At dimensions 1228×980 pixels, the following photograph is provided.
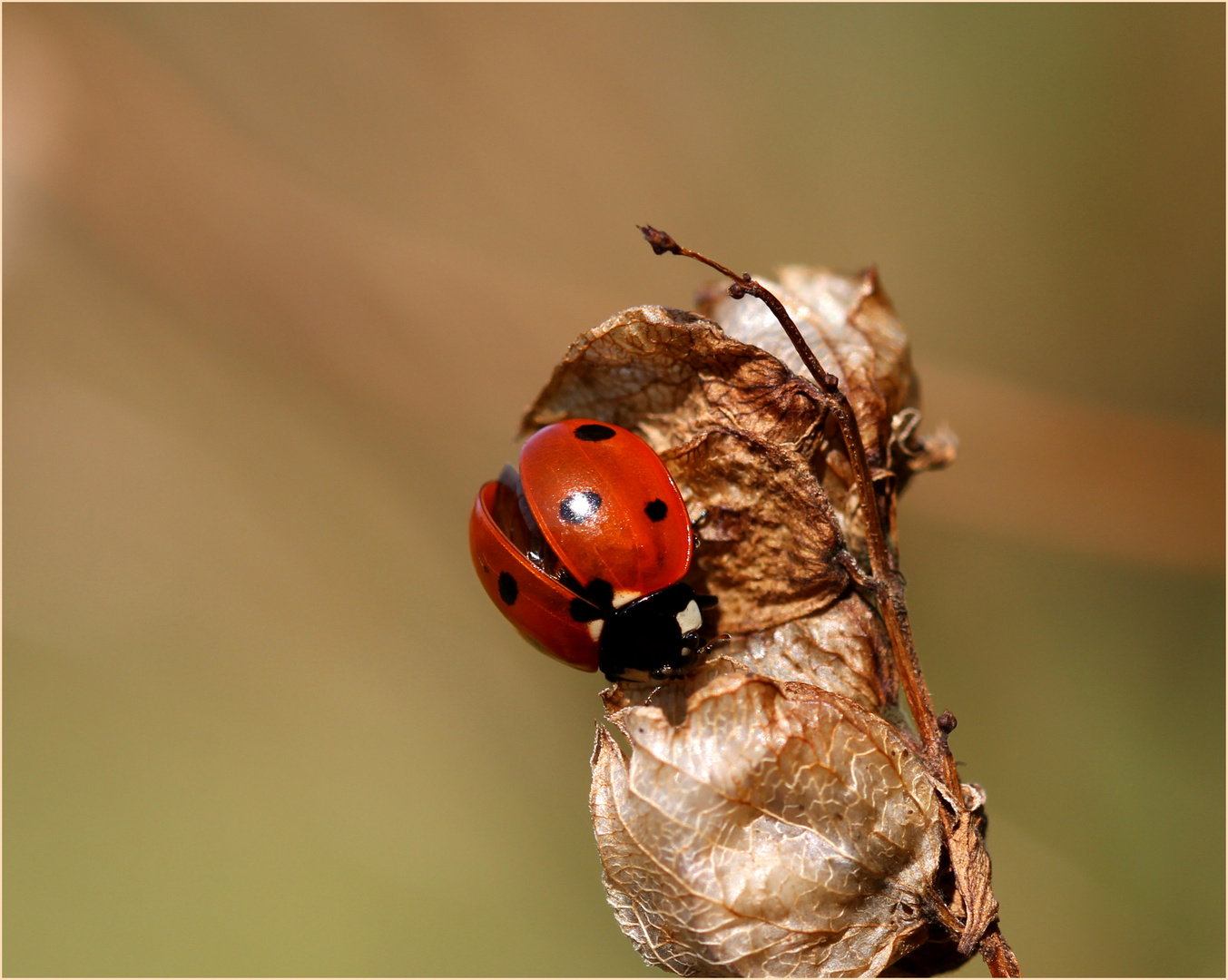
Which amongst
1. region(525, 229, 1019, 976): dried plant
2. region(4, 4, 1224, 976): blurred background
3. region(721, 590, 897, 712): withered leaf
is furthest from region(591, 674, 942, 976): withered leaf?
region(4, 4, 1224, 976): blurred background

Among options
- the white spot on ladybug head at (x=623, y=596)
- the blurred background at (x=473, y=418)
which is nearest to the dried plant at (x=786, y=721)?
the white spot on ladybug head at (x=623, y=596)

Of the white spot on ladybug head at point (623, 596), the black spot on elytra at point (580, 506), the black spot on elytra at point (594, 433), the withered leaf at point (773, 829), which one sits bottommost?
the withered leaf at point (773, 829)

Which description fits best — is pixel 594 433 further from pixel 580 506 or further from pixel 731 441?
pixel 731 441

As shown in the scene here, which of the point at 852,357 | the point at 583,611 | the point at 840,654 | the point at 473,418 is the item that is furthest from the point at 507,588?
the point at 473,418

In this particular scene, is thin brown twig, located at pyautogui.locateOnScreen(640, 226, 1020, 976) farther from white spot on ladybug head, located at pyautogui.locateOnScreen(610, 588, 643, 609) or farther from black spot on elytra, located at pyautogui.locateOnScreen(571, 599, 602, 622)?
black spot on elytra, located at pyautogui.locateOnScreen(571, 599, 602, 622)

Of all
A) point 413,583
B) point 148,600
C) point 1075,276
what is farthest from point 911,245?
point 148,600

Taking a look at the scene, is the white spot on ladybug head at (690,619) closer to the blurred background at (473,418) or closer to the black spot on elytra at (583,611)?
the black spot on elytra at (583,611)
